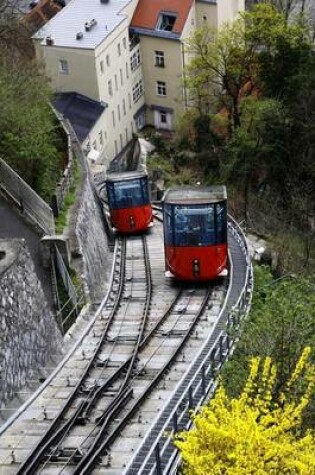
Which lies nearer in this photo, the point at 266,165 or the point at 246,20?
the point at 266,165

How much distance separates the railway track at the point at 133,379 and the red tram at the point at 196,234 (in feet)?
2.31

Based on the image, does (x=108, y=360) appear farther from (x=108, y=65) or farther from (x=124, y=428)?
(x=108, y=65)

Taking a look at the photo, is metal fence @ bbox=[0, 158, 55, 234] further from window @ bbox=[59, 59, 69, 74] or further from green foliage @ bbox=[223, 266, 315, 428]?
window @ bbox=[59, 59, 69, 74]

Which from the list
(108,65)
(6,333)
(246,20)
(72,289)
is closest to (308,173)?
(246,20)

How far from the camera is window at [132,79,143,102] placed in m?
54.6

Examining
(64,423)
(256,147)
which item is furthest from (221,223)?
(256,147)

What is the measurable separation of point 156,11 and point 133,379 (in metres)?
36.7

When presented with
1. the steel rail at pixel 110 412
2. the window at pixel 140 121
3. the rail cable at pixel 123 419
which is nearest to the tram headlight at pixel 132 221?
the steel rail at pixel 110 412

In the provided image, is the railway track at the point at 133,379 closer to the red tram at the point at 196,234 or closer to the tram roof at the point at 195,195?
the red tram at the point at 196,234

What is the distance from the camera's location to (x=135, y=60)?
54000 millimetres

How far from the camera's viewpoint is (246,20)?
4722cm

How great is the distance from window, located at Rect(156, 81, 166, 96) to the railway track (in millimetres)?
26905

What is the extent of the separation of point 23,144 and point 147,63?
26.3m

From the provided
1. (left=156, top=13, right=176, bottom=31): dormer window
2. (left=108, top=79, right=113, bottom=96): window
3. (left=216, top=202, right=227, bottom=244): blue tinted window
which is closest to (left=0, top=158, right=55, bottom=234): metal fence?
(left=216, top=202, right=227, bottom=244): blue tinted window
